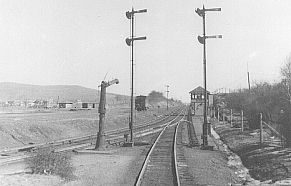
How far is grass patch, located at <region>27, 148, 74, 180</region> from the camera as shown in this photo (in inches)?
481

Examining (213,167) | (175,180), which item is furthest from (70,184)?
(213,167)

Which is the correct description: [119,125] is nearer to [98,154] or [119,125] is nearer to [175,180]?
[98,154]

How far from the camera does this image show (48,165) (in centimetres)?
1237

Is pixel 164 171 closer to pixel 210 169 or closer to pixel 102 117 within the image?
pixel 210 169

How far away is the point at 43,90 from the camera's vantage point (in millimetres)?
179750

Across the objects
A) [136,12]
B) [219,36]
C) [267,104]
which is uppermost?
[136,12]

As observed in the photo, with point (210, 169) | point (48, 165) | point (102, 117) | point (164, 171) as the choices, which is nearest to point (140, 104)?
point (102, 117)

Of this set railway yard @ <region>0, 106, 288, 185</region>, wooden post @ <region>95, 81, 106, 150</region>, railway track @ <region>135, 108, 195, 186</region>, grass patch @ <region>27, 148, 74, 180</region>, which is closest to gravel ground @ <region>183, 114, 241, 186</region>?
railway yard @ <region>0, 106, 288, 185</region>

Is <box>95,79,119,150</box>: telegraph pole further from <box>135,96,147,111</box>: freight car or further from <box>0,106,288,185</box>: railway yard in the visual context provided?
<box>135,96,147,111</box>: freight car

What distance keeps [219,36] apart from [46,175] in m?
13.8

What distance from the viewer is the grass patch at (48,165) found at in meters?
12.2

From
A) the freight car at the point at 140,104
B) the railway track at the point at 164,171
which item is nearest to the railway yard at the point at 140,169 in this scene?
the railway track at the point at 164,171

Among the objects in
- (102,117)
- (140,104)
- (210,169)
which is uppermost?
(140,104)

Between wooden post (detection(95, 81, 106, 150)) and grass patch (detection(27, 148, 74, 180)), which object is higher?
wooden post (detection(95, 81, 106, 150))
